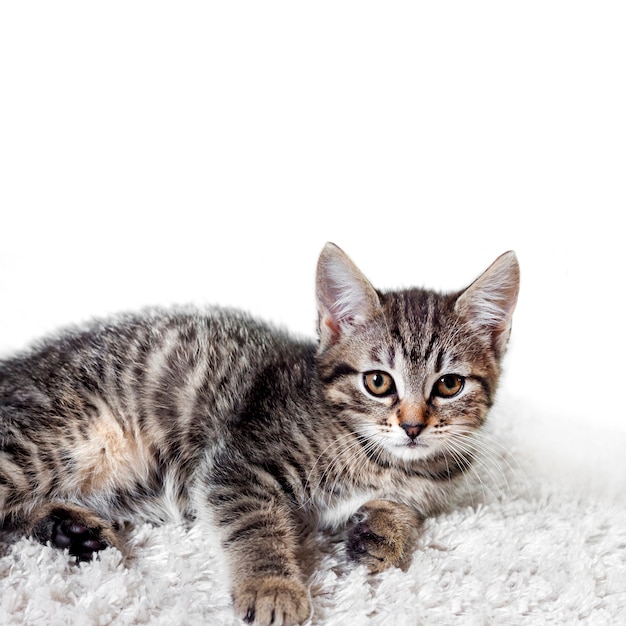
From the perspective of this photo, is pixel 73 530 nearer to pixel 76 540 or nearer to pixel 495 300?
pixel 76 540

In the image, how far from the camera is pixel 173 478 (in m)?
1.50

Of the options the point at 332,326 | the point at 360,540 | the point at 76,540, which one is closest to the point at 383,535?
the point at 360,540

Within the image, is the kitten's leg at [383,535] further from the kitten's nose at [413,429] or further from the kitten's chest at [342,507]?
the kitten's nose at [413,429]

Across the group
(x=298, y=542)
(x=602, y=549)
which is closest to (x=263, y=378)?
(x=298, y=542)

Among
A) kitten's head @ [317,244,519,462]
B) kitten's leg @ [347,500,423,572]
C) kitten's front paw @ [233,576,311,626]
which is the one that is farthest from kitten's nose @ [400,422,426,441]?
kitten's front paw @ [233,576,311,626]

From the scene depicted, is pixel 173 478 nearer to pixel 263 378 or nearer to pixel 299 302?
pixel 263 378

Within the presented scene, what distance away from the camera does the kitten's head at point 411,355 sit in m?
1.34

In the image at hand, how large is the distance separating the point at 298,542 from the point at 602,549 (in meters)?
0.57

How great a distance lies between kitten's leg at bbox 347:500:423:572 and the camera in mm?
1318

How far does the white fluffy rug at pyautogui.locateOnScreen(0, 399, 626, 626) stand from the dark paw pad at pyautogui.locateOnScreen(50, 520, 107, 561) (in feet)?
0.09

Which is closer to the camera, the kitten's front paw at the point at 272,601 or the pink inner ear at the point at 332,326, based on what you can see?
the kitten's front paw at the point at 272,601

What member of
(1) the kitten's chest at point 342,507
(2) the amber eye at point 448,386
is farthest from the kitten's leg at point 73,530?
(2) the amber eye at point 448,386

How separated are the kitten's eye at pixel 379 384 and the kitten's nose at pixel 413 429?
0.08 m

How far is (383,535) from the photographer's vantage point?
1340 millimetres
